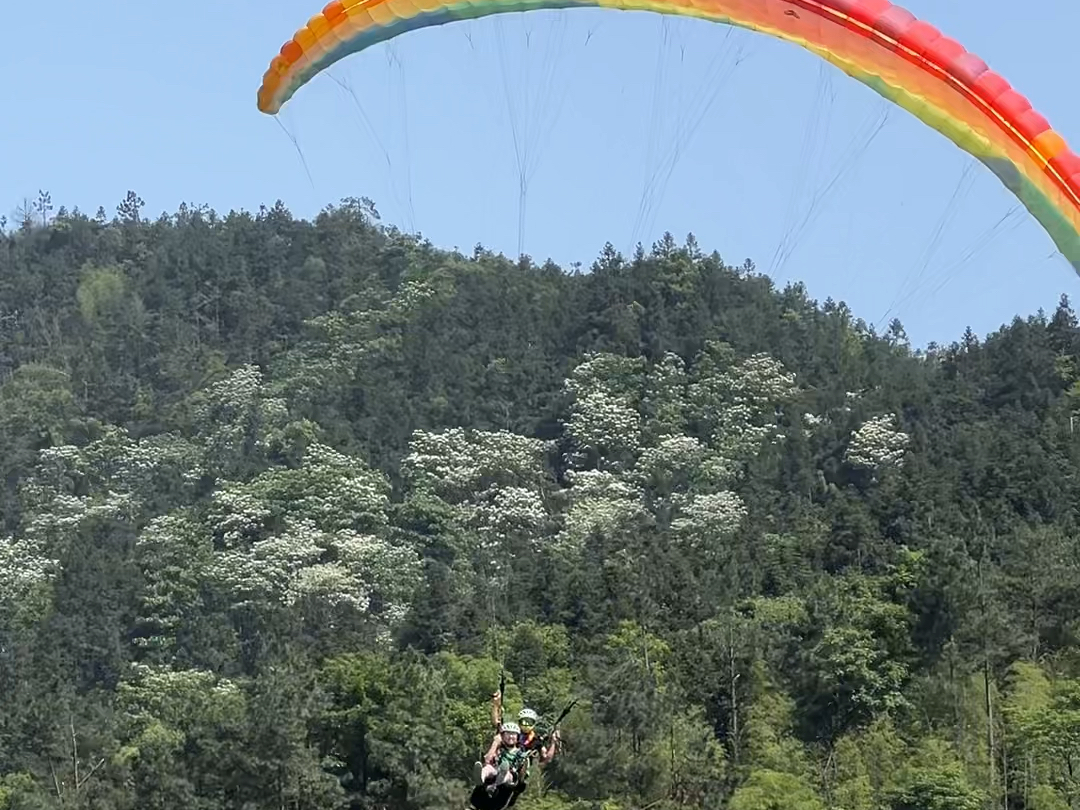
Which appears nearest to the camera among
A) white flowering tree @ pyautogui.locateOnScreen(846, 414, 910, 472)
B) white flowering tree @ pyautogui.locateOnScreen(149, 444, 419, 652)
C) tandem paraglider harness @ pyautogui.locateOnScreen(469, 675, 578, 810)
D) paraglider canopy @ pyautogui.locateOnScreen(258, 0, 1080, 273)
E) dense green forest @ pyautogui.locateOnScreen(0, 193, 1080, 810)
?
paraglider canopy @ pyautogui.locateOnScreen(258, 0, 1080, 273)

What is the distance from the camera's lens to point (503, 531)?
308 ft

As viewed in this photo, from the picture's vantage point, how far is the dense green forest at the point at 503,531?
2128 inches

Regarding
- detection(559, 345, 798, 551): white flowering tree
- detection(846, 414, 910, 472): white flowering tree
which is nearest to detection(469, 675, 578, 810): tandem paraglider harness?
detection(559, 345, 798, 551): white flowering tree

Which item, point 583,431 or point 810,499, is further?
point 583,431

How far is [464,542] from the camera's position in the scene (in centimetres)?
9225

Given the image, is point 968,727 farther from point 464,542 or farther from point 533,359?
point 533,359

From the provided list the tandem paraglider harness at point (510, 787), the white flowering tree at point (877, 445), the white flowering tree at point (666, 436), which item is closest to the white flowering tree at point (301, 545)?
the white flowering tree at point (666, 436)

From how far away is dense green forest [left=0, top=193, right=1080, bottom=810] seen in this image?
54.1 metres

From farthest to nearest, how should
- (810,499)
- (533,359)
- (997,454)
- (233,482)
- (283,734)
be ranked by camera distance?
(533,359), (233,482), (810,499), (997,454), (283,734)

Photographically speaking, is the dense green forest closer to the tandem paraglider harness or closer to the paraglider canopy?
the tandem paraglider harness

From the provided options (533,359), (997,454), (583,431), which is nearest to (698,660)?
(997,454)

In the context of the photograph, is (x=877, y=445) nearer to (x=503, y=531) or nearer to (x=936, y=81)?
(x=503, y=531)

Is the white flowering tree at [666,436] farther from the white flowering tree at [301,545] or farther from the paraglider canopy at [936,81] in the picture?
the paraglider canopy at [936,81]

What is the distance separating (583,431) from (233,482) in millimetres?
15839
